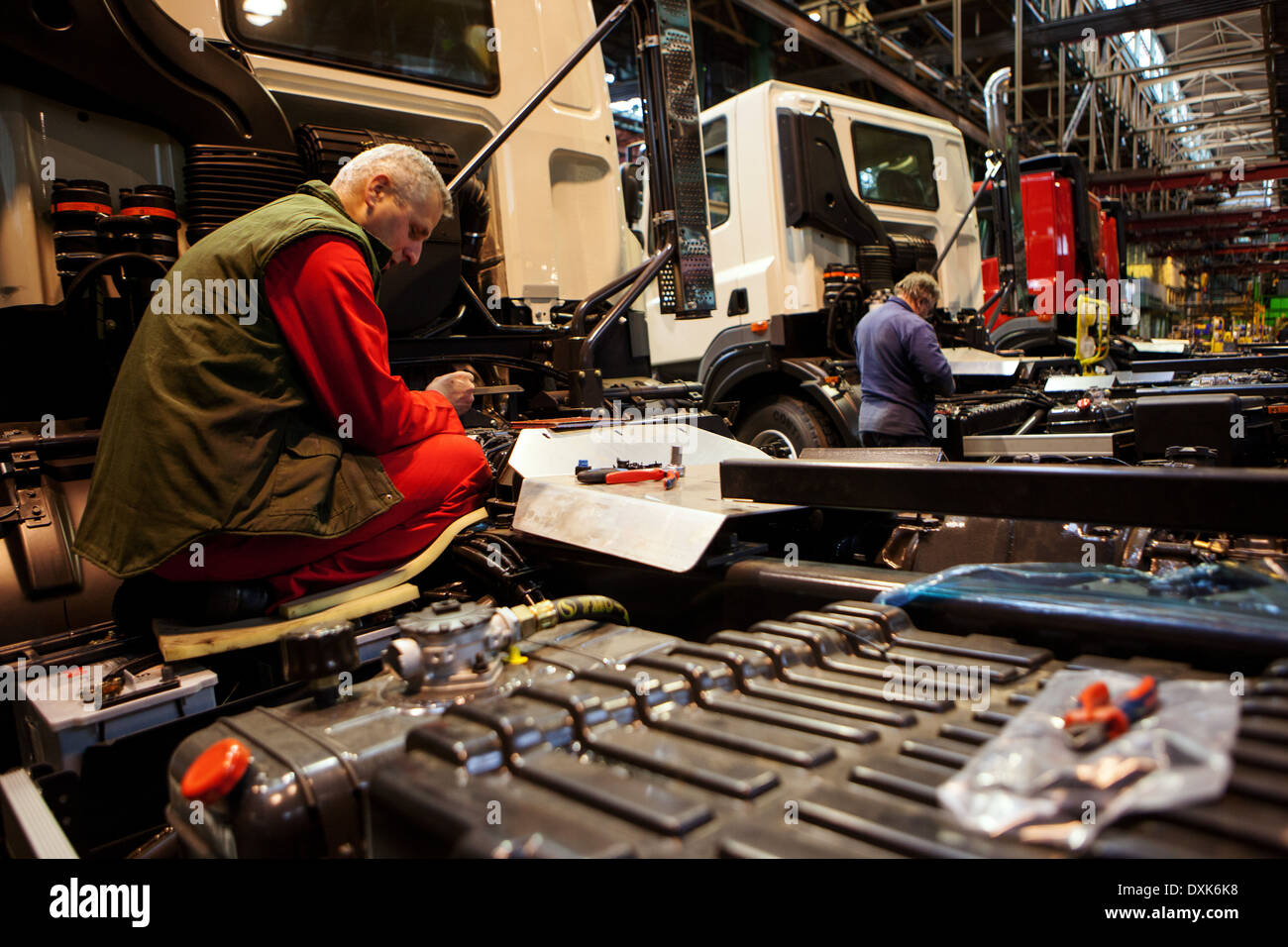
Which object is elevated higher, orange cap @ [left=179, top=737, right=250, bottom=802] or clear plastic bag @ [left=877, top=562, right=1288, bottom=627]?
clear plastic bag @ [left=877, top=562, right=1288, bottom=627]

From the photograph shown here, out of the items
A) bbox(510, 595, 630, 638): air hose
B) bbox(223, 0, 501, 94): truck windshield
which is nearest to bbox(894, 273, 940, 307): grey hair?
bbox(223, 0, 501, 94): truck windshield

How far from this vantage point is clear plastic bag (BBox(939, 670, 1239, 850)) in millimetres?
626

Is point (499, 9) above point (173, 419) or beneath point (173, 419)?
above

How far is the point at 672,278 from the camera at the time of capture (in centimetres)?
315

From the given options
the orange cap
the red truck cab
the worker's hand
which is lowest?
the orange cap

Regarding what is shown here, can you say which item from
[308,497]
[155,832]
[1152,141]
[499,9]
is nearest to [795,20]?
[499,9]

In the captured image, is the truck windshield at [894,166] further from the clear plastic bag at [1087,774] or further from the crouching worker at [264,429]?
the clear plastic bag at [1087,774]

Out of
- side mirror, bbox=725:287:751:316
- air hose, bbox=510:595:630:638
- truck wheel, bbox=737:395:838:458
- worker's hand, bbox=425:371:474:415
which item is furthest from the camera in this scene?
side mirror, bbox=725:287:751:316

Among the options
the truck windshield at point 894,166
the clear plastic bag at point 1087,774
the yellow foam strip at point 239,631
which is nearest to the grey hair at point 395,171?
the yellow foam strip at point 239,631

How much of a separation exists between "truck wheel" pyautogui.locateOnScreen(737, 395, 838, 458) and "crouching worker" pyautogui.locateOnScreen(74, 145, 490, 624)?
3136 mm

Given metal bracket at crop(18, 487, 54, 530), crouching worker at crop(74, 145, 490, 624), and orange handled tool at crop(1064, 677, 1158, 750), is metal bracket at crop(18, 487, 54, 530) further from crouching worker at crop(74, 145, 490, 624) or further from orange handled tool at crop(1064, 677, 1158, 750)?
orange handled tool at crop(1064, 677, 1158, 750)

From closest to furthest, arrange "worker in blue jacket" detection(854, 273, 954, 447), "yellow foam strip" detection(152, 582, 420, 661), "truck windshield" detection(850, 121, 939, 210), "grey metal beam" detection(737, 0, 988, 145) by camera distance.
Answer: "yellow foam strip" detection(152, 582, 420, 661), "worker in blue jacket" detection(854, 273, 954, 447), "truck windshield" detection(850, 121, 939, 210), "grey metal beam" detection(737, 0, 988, 145)
